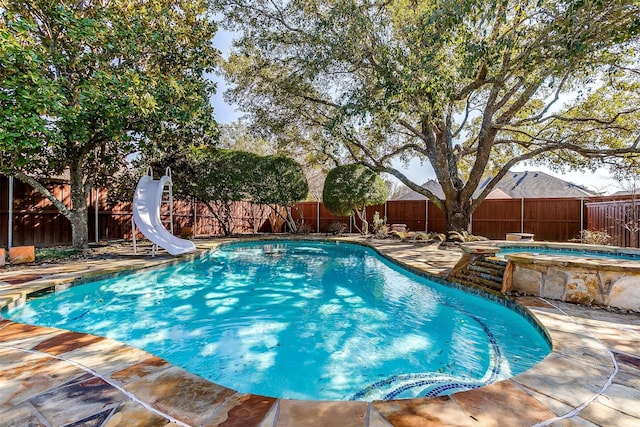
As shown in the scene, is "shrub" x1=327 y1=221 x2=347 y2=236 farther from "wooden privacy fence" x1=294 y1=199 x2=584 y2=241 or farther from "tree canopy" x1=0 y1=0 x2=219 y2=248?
"tree canopy" x1=0 y1=0 x2=219 y2=248

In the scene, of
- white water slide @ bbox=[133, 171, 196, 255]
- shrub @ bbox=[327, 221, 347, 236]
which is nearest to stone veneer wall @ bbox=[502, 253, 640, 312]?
white water slide @ bbox=[133, 171, 196, 255]

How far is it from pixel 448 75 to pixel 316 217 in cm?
1132

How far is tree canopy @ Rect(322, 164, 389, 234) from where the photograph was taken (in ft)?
41.9

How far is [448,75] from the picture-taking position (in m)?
6.84

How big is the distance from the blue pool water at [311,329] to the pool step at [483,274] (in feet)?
0.76

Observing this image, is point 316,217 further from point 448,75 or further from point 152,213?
point 448,75

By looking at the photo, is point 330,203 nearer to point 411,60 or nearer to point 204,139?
point 204,139

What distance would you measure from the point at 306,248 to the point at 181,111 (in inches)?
236

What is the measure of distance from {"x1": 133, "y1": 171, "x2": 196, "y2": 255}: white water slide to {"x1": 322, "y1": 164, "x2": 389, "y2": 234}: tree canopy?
6433 millimetres

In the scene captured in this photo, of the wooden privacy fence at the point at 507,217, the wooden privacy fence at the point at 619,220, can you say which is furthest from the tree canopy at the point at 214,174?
the wooden privacy fence at the point at 619,220

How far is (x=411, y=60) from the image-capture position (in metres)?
6.58

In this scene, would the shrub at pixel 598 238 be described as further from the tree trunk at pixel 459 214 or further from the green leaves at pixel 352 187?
the green leaves at pixel 352 187

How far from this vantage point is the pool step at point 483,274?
4.40m

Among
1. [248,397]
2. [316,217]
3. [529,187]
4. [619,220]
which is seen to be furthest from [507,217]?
[248,397]
